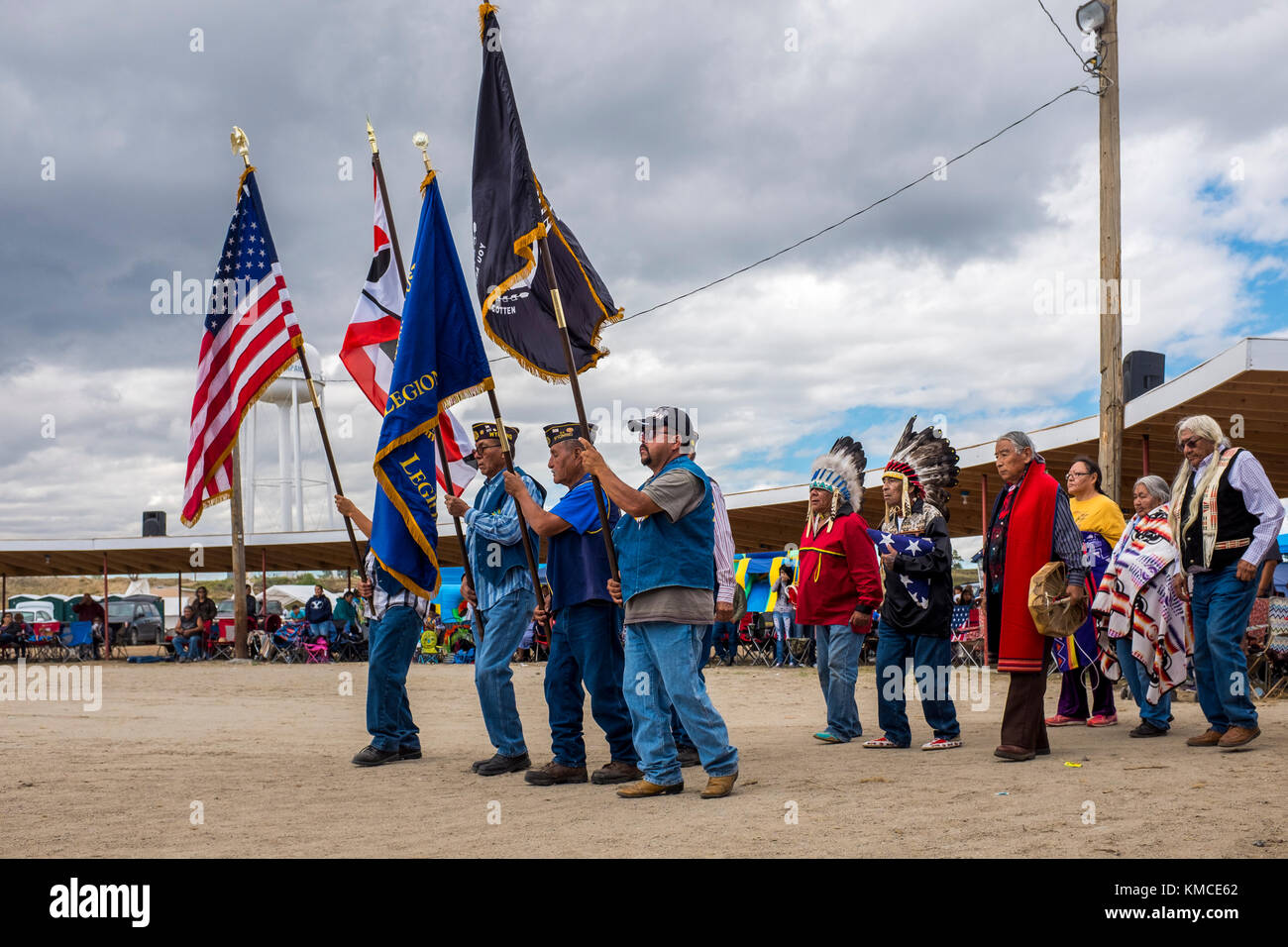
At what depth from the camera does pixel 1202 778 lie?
5359mm

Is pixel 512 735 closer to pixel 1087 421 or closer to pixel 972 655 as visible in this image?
pixel 1087 421

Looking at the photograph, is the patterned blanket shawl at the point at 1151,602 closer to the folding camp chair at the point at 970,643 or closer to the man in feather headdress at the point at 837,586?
the man in feather headdress at the point at 837,586

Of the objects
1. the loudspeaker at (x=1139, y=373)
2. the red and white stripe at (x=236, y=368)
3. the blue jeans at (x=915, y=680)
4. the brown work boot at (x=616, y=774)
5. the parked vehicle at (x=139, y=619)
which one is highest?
the loudspeaker at (x=1139, y=373)

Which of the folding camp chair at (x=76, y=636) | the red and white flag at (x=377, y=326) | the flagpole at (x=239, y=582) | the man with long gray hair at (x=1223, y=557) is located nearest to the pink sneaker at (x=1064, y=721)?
the man with long gray hair at (x=1223, y=557)

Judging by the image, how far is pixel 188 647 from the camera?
2616cm

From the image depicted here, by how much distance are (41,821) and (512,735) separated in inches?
96.6

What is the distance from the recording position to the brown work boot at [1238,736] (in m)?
6.38

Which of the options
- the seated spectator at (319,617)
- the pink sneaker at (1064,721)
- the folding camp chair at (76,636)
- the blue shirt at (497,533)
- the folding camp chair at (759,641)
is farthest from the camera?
the folding camp chair at (76,636)

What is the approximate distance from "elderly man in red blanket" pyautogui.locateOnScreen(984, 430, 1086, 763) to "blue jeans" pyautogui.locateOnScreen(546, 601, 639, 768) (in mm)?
2192

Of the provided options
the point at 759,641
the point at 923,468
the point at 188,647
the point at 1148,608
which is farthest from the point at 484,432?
the point at 188,647

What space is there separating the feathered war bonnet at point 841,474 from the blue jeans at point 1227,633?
2.34m

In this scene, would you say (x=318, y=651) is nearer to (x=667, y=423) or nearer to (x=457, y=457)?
(x=457, y=457)

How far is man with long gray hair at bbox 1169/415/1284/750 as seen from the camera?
6.30 m
